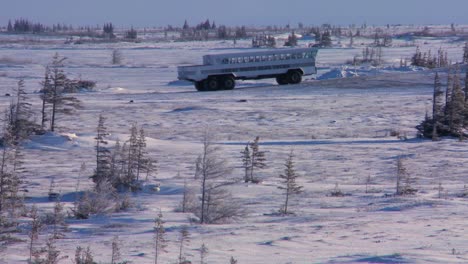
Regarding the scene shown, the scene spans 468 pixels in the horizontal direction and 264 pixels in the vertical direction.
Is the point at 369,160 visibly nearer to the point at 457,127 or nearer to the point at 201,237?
the point at 457,127

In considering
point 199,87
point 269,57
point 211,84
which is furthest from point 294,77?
point 199,87

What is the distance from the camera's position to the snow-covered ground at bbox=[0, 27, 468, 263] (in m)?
11.0

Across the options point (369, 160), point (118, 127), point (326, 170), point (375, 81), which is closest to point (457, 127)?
point (369, 160)

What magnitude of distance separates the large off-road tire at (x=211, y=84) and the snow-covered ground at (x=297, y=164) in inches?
38.4

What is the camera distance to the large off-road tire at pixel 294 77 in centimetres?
4447

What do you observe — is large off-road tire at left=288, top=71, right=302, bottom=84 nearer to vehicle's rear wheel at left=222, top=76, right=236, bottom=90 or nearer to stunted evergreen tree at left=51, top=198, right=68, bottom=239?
vehicle's rear wheel at left=222, top=76, right=236, bottom=90

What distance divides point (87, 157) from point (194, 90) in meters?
22.8

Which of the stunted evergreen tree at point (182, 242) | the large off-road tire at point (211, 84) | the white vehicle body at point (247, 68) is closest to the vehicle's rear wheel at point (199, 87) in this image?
the white vehicle body at point (247, 68)

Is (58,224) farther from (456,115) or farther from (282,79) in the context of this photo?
(282,79)

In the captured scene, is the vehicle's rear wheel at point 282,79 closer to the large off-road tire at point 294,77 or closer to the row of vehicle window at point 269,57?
the large off-road tire at point 294,77

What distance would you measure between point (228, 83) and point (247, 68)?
153 centimetres

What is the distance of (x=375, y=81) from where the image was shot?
43531 mm

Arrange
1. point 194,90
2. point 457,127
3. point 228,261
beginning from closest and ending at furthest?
1. point 228,261
2. point 457,127
3. point 194,90

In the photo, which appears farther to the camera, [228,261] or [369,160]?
[369,160]
